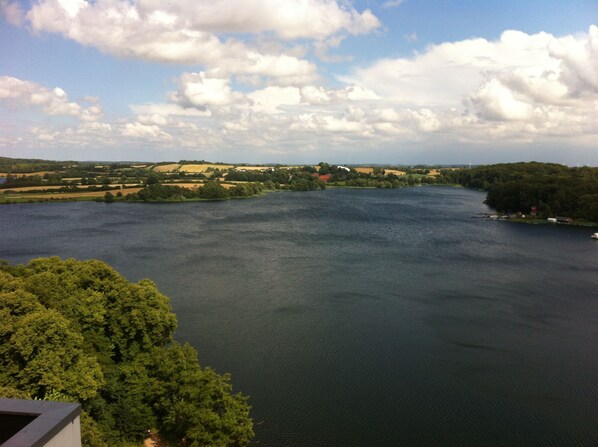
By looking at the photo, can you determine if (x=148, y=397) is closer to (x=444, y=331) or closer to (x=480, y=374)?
(x=480, y=374)

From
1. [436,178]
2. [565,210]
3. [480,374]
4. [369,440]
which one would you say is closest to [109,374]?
[369,440]

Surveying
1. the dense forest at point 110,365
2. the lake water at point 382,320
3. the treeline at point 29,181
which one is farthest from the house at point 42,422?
the treeline at point 29,181

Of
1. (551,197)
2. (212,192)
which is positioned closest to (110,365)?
(551,197)

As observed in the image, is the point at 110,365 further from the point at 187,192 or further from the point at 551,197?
the point at 187,192

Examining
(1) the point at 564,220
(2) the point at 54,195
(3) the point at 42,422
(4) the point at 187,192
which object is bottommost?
(1) the point at 564,220

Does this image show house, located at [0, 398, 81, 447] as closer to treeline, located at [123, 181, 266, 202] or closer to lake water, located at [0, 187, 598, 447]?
lake water, located at [0, 187, 598, 447]

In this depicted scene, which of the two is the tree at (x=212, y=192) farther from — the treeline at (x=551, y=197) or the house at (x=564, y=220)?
the house at (x=564, y=220)
